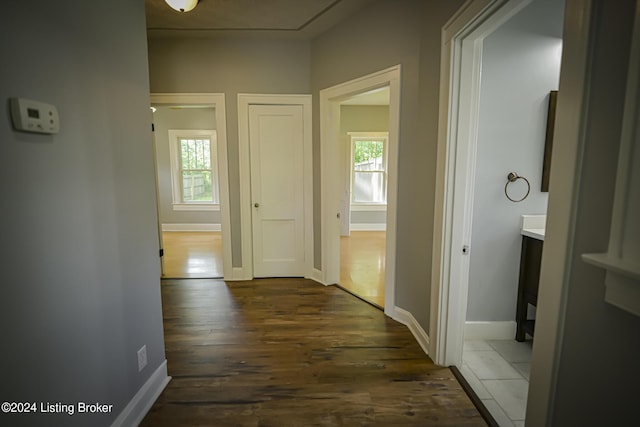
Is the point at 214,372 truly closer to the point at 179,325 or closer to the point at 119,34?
the point at 179,325

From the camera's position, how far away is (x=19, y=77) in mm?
968

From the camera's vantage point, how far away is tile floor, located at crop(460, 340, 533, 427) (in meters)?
1.70

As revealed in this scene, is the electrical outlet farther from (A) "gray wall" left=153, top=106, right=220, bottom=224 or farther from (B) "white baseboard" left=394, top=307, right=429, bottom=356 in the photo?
(A) "gray wall" left=153, top=106, right=220, bottom=224

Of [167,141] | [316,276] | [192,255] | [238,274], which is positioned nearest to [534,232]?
[316,276]

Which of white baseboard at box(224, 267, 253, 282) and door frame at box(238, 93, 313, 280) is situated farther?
white baseboard at box(224, 267, 253, 282)

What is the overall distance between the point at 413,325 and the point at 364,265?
78.4 inches

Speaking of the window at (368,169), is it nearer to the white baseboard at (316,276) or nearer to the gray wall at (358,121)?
the gray wall at (358,121)

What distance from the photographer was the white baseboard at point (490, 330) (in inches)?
94.5

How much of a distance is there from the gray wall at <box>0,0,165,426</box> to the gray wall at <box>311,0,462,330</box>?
185 cm

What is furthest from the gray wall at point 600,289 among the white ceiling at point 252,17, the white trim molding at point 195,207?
the white trim molding at point 195,207

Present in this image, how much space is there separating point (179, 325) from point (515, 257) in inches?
113

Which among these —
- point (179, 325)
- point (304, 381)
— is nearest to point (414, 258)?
point (304, 381)

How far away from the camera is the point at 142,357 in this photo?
1.67 metres

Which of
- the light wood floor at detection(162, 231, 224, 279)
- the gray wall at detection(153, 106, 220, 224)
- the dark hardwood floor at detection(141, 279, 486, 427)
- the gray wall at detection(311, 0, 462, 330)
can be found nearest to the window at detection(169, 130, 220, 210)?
the gray wall at detection(153, 106, 220, 224)
